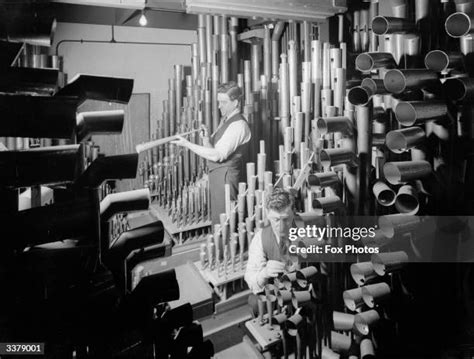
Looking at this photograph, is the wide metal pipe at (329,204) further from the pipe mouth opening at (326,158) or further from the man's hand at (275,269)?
the man's hand at (275,269)

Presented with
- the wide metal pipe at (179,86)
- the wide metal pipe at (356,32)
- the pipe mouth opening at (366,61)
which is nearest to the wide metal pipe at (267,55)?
the wide metal pipe at (356,32)

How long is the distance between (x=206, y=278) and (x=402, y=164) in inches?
67.4

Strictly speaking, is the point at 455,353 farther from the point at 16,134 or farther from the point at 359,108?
the point at 16,134

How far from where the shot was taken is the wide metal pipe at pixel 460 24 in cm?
84

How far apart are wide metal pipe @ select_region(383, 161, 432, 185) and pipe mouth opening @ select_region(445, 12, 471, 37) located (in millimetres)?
315

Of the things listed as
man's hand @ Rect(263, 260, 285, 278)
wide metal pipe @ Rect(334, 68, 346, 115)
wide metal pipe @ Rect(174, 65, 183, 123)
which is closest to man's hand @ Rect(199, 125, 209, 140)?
wide metal pipe @ Rect(174, 65, 183, 123)

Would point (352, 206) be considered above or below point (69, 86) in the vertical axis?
below

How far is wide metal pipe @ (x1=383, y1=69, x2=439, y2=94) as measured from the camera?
0.91 meters

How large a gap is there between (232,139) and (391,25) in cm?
163

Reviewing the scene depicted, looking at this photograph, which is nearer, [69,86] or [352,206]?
[69,86]

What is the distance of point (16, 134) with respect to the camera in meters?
0.58

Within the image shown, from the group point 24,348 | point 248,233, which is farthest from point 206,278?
point 24,348

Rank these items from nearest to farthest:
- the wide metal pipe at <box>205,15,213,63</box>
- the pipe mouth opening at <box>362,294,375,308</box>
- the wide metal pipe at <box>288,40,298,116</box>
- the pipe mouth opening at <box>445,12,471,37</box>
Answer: the pipe mouth opening at <box>445,12,471,37</box>
the pipe mouth opening at <box>362,294,375,308</box>
the wide metal pipe at <box>288,40,298,116</box>
the wide metal pipe at <box>205,15,213,63</box>

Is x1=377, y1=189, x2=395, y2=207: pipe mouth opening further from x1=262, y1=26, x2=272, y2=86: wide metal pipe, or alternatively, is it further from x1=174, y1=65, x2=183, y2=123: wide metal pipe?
x1=174, y1=65, x2=183, y2=123: wide metal pipe
